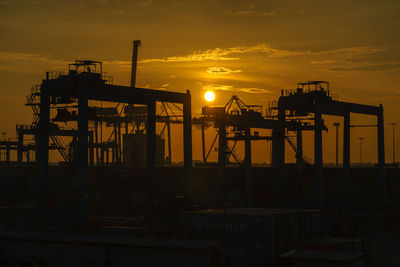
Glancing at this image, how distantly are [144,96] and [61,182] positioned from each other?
34.5 m

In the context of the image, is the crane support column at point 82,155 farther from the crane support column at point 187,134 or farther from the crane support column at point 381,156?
the crane support column at point 381,156

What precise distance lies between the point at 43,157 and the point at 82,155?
414cm

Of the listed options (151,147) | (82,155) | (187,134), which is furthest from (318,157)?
(82,155)

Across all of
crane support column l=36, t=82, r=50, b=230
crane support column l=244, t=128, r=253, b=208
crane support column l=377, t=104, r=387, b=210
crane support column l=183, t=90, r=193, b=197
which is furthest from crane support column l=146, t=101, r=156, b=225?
crane support column l=377, t=104, r=387, b=210

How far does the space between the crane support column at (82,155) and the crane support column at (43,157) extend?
11.6 feet

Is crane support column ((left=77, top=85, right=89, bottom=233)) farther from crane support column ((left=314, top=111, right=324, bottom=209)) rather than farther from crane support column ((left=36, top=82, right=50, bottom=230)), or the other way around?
crane support column ((left=314, top=111, right=324, bottom=209))

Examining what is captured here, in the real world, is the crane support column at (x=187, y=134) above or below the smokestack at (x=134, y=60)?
below

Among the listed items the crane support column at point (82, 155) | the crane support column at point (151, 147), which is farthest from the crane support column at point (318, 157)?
the crane support column at point (82, 155)

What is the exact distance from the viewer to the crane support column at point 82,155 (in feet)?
172

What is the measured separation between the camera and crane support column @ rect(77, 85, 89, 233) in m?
52.3

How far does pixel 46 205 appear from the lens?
54.5 m

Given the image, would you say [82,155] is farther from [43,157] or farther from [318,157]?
[318,157]

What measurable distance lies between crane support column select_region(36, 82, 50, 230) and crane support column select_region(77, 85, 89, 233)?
3.53 metres

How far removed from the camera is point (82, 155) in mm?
52281
